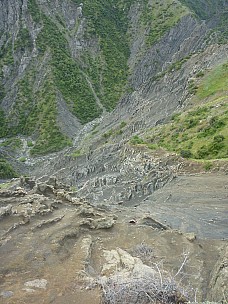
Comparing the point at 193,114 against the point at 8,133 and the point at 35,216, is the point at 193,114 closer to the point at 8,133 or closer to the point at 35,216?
the point at 35,216

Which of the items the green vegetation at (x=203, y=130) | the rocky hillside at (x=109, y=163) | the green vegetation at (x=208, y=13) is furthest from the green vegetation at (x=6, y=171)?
the green vegetation at (x=208, y=13)

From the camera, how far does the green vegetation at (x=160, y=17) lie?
14588cm

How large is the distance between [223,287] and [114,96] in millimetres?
119965

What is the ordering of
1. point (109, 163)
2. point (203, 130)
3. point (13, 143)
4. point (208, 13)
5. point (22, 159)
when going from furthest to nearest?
point (208, 13) < point (13, 143) < point (22, 159) < point (109, 163) < point (203, 130)

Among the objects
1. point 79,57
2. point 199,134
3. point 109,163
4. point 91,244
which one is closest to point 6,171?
point 109,163

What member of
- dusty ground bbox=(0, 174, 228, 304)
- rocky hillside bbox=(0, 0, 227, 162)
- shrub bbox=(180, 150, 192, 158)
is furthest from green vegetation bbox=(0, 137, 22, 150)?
dusty ground bbox=(0, 174, 228, 304)

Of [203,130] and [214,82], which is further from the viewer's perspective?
[214,82]

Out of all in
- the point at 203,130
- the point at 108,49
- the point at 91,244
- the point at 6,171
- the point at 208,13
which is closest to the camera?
the point at 91,244

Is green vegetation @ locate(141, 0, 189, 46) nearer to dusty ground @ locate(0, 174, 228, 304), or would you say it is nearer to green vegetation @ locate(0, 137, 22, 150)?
green vegetation @ locate(0, 137, 22, 150)

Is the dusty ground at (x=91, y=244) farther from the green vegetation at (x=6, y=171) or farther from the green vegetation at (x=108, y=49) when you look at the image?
the green vegetation at (x=108, y=49)

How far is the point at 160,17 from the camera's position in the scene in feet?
493

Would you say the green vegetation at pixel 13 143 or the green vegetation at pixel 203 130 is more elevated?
the green vegetation at pixel 13 143

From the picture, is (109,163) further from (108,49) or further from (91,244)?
(108,49)

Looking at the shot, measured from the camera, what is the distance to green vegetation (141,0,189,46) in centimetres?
Result: 14588
